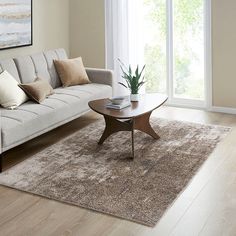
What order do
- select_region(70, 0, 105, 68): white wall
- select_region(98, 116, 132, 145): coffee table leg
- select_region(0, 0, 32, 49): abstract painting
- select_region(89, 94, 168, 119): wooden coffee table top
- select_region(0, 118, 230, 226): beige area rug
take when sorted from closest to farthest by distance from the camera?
1. select_region(0, 118, 230, 226): beige area rug
2. select_region(89, 94, 168, 119): wooden coffee table top
3. select_region(98, 116, 132, 145): coffee table leg
4. select_region(0, 0, 32, 49): abstract painting
5. select_region(70, 0, 105, 68): white wall

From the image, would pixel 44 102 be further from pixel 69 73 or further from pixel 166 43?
pixel 166 43

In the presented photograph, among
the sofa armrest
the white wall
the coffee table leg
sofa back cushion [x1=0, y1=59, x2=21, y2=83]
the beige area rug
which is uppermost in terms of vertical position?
the white wall

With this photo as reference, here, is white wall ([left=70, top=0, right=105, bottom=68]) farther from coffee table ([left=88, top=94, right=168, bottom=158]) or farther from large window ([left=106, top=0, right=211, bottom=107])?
coffee table ([left=88, top=94, right=168, bottom=158])

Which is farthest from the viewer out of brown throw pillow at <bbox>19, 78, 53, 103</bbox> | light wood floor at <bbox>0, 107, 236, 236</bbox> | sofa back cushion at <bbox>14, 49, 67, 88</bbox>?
sofa back cushion at <bbox>14, 49, 67, 88</bbox>

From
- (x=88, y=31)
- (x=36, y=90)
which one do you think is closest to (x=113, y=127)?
(x=36, y=90)

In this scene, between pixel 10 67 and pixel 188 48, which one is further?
pixel 188 48

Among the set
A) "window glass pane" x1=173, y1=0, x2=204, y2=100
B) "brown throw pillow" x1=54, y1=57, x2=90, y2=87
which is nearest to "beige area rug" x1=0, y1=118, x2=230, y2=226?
"brown throw pillow" x1=54, y1=57, x2=90, y2=87

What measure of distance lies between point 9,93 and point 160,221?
6.75ft

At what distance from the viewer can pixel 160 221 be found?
111 inches

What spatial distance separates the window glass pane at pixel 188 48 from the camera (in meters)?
5.40

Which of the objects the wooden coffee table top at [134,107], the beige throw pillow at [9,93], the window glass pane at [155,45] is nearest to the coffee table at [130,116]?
the wooden coffee table top at [134,107]

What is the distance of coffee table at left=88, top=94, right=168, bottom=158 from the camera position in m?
3.91

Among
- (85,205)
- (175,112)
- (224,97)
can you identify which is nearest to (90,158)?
(85,205)

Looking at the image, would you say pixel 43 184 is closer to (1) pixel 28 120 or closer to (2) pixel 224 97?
(1) pixel 28 120
